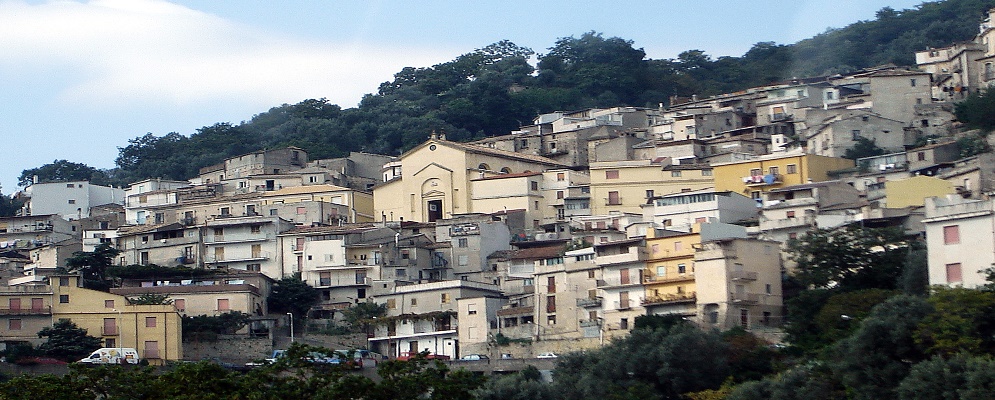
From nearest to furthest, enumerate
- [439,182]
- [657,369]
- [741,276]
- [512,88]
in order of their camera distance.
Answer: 1. [657,369]
2. [741,276]
3. [439,182]
4. [512,88]

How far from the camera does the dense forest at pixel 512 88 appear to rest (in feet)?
320

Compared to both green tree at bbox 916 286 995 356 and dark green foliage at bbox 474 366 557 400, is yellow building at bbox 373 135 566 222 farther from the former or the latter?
green tree at bbox 916 286 995 356

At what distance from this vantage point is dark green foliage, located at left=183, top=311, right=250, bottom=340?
57.3 meters

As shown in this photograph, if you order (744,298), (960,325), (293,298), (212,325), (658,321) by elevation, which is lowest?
(960,325)

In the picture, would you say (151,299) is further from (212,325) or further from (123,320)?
(212,325)

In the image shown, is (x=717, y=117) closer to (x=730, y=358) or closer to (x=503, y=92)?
(x=503, y=92)

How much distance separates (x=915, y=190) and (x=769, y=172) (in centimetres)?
768

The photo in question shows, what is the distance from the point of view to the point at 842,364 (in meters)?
42.2

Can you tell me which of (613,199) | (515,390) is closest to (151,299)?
(515,390)

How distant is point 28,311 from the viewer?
5628 centimetres

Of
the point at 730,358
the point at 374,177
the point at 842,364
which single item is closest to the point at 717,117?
the point at 374,177

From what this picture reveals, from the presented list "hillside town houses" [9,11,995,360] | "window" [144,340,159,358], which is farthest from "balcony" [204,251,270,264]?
"window" [144,340,159,358]

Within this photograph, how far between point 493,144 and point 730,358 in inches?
1438

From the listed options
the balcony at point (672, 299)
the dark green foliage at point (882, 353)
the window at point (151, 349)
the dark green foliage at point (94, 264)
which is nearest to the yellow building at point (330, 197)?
the dark green foliage at point (94, 264)
